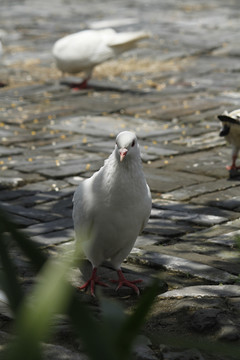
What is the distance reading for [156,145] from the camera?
25.1 ft

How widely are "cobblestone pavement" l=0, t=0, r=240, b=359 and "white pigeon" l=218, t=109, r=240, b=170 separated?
0.83 feet

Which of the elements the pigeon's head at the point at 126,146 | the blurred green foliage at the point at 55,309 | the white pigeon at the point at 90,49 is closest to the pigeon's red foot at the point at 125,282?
the pigeon's head at the point at 126,146

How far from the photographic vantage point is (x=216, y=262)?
4305 mm

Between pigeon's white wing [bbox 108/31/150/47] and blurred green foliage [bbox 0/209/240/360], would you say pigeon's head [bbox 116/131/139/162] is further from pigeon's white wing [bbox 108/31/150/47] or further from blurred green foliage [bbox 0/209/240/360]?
pigeon's white wing [bbox 108/31/150/47]

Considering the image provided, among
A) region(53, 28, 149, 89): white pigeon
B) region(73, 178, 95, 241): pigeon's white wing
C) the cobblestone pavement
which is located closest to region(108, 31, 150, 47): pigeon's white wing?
region(53, 28, 149, 89): white pigeon

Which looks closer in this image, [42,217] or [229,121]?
[42,217]

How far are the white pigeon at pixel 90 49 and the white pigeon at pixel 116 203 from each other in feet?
21.9

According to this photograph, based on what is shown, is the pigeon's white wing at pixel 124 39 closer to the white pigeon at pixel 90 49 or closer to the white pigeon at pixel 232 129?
the white pigeon at pixel 90 49

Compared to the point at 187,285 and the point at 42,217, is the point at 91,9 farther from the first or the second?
the point at 187,285

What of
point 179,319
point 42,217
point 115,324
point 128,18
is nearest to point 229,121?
point 42,217

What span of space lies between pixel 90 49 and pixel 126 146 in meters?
6.85

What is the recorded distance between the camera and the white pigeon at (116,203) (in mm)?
3699

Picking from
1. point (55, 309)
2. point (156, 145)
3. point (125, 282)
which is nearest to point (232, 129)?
point (156, 145)

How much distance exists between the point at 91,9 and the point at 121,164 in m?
15.0
